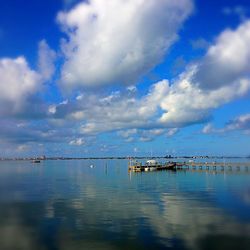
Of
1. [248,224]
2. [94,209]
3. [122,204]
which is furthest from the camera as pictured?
[122,204]

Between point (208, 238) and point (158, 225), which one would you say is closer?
point (208, 238)

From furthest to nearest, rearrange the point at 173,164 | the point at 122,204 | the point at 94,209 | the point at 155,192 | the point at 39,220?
the point at 173,164, the point at 155,192, the point at 122,204, the point at 94,209, the point at 39,220

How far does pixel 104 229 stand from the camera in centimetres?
3656

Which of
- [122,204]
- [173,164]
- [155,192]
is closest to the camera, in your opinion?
[122,204]

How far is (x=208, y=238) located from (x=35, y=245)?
14826 millimetres

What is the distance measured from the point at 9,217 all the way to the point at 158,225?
17919 millimetres

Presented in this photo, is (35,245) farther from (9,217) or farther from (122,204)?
(122,204)

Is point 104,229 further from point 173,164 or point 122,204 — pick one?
point 173,164

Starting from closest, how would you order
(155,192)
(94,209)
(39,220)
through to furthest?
(39,220) → (94,209) → (155,192)

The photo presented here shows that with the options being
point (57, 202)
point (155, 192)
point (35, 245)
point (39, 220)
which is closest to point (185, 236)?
point (35, 245)

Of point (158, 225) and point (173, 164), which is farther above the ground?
point (173, 164)

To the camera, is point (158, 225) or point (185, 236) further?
point (158, 225)

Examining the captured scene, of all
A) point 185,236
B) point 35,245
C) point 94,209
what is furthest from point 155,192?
point 35,245

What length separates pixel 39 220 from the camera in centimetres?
4159
